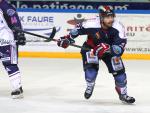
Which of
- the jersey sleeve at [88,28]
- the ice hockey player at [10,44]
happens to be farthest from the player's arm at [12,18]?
the jersey sleeve at [88,28]

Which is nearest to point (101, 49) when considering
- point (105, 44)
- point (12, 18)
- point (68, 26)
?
point (105, 44)

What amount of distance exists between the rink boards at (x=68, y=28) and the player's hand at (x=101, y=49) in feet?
13.3

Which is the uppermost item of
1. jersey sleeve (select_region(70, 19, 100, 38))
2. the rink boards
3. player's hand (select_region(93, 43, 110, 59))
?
jersey sleeve (select_region(70, 19, 100, 38))

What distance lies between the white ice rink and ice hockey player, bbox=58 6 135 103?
0.80 feet

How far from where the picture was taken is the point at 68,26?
1030 centimetres

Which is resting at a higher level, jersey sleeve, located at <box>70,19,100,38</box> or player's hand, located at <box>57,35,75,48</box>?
jersey sleeve, located at <box>70,19,100,38</box>

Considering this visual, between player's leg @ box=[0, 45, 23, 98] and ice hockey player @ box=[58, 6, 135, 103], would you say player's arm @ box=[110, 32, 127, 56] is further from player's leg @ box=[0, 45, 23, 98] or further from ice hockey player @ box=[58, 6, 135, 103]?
player's leg @ box=[0, 45, 23, 98]

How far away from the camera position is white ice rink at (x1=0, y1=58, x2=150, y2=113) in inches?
238

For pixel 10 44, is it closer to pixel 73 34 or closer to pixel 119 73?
pixel 73 34

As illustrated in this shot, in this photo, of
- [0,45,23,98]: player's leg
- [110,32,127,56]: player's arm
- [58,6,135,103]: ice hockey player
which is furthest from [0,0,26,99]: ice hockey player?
[110,32,127,56]: player's arm

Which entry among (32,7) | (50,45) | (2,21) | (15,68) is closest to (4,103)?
(15,68)

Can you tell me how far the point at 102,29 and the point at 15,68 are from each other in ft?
3.42

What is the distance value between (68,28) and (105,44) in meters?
4.38

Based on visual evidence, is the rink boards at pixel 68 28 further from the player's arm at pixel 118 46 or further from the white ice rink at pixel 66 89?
the player's arm at pixel 118 46
